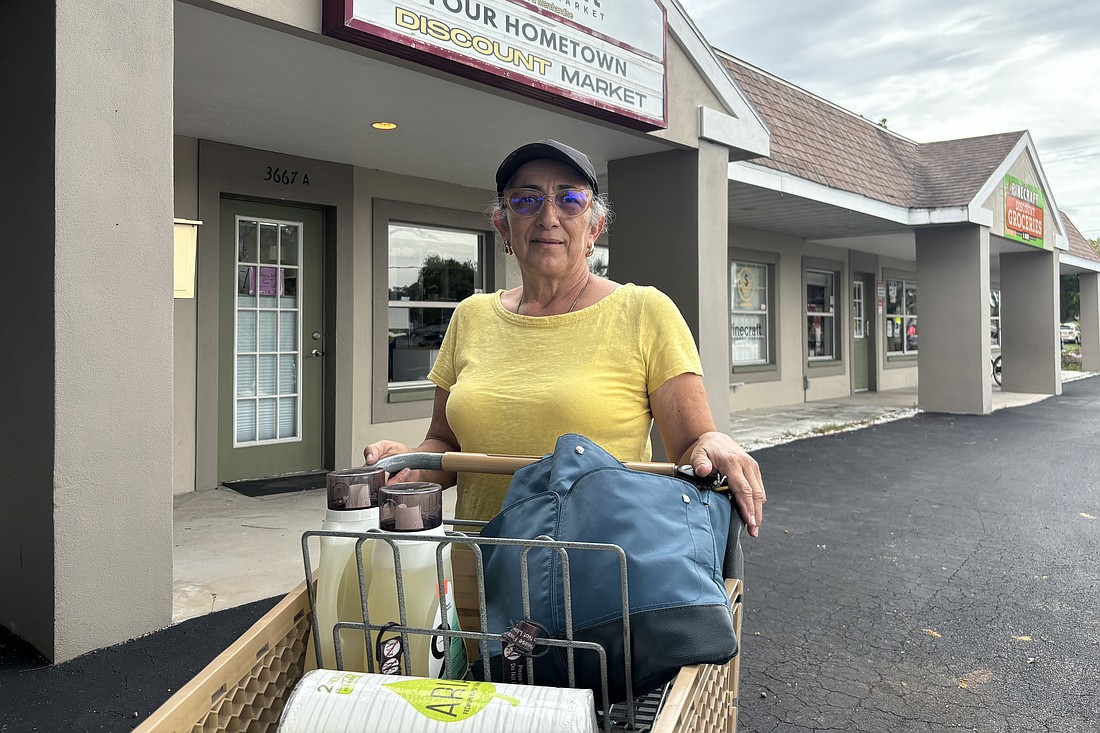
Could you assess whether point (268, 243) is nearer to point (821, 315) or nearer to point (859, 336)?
point (821, 315)

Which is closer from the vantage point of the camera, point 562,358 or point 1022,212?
point 562,358

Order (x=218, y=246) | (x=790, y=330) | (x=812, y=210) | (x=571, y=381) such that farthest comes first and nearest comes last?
→ (x=790, y=330), (x=812, y=210), (x=218, y=246), (x=571, y=381)

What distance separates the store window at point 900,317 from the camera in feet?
59.3

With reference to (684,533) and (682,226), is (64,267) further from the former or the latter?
(682,226)

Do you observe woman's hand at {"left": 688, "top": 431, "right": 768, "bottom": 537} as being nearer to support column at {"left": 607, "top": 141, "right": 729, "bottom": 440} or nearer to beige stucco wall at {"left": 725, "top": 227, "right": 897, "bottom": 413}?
support column at {"left": 607, "top": 141, "right": 729, "bottom": 440}

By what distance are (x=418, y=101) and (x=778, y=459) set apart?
5.41 m

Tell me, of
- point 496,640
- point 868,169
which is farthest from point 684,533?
point 868,169

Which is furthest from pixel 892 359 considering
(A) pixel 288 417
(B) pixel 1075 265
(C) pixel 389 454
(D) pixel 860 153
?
(C) pixel 389 454

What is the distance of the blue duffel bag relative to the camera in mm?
1173

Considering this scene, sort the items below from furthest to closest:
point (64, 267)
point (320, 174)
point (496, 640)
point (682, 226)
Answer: point (320, 174) → point (682, 226) → point (64, 267) → point (496, 640)

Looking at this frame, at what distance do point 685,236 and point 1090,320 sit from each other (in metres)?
21.7

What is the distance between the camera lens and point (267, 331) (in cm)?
723

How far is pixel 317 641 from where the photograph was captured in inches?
50.8

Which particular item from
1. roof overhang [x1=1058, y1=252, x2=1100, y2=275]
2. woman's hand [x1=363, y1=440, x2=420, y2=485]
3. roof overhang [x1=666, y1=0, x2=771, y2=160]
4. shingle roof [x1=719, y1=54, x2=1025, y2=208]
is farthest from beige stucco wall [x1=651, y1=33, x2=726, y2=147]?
roof overhang [x1=1058, y1=252, x2=1100, y2=275]
